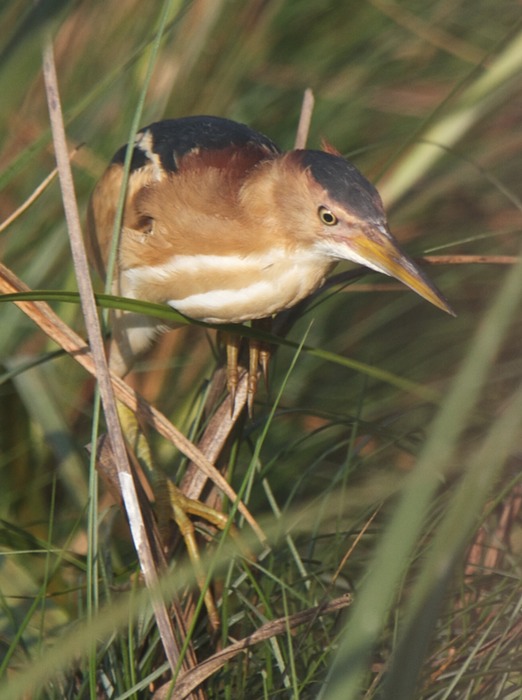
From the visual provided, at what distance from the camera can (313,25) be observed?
1995 mm

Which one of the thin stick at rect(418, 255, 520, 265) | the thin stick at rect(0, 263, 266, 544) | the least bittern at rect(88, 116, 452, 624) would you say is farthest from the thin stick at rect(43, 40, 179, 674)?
the thin stick at rect(418, 255, 520, 265)

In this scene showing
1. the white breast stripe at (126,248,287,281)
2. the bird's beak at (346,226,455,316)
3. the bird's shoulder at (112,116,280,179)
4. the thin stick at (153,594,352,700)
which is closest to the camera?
the thin stick at (153,594,352,700)

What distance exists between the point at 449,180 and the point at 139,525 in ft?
3.70

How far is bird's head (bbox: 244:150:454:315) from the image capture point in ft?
3.51

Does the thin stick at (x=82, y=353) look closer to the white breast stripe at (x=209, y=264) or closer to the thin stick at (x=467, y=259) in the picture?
the white breast stripe at (x=209, y=264)

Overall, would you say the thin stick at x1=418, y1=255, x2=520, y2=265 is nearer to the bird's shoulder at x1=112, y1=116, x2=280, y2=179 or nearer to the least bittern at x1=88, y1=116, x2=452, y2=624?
the least bittern at x1=88, y1=116, x2=452, y2=624

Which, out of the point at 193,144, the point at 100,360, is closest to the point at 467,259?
the point at 193,144

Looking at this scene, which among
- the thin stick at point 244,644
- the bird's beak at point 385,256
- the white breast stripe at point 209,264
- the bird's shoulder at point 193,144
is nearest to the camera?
the thin stick at point 244,644

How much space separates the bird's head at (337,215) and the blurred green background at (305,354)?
13cm

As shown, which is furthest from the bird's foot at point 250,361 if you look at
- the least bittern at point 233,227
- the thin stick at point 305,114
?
the thin stick at point 305,114

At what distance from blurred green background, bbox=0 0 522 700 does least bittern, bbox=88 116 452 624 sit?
121mm

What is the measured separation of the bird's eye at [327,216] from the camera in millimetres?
1105

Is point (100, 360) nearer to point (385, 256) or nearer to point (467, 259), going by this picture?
point (385, 256)

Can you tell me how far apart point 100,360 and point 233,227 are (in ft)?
1.10
